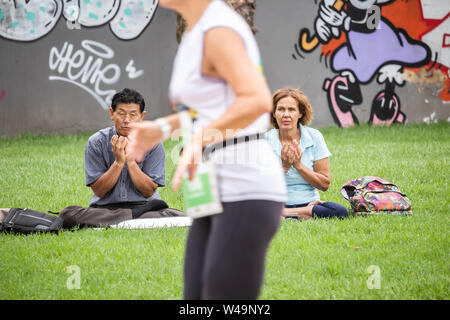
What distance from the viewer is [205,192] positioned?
2.06 m

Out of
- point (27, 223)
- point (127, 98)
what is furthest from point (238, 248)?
point (27, 223)

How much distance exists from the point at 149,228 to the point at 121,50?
7523 millimetres

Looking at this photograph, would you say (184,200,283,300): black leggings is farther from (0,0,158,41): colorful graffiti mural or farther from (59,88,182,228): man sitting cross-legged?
(0,0,158,41): colorful graffiti mural

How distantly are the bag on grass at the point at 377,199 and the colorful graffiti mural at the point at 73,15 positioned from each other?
7631mm

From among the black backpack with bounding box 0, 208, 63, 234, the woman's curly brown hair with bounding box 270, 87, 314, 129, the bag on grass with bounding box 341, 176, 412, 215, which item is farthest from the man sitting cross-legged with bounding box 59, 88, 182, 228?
the bag on grass with bounding box 341, 176, 412, 215

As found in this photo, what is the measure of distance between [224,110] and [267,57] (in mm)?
10824

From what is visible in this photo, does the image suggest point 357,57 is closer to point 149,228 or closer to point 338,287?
point 149,228

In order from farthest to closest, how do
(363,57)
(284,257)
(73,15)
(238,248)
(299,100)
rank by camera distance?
(363,57)
(73,15)
(299,100)
(284,257)
(238,248)

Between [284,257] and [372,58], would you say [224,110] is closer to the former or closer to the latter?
[284,257]

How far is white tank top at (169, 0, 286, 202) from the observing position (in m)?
2.03

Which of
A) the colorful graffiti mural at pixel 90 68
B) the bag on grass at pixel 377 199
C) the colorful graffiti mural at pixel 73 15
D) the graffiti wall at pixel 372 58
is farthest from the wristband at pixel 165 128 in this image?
the graffiti wall at pixel 372 58

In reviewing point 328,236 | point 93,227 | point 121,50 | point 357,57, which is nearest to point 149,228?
point 93,227

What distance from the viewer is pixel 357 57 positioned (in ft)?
42.7
